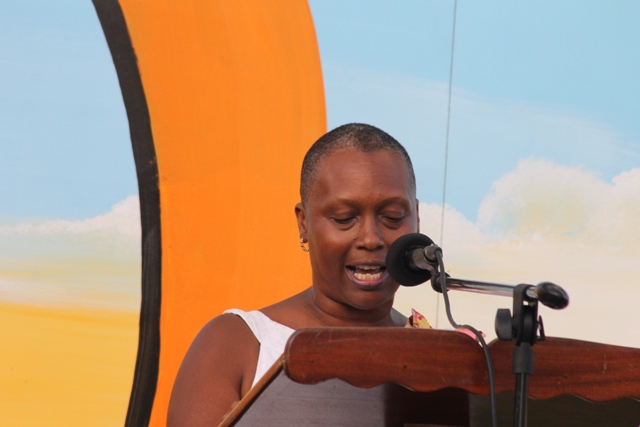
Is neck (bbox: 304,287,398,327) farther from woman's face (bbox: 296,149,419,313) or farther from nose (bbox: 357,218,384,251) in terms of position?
nose (bbox: 357,218,384,251)

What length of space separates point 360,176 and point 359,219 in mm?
101

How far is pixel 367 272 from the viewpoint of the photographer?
1.92 metres

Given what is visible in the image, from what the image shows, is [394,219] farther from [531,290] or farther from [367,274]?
[531,290]

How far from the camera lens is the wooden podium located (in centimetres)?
99

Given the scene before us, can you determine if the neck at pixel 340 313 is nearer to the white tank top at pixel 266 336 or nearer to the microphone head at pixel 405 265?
the white tank top at pixel 266 336

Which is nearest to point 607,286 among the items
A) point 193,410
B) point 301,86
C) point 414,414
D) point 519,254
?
point 519,254

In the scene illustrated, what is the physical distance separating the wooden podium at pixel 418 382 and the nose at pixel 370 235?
2.46 feet

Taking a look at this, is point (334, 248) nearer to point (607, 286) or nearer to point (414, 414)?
point (414, 414)

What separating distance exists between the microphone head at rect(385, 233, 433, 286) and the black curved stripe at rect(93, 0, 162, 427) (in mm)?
1162

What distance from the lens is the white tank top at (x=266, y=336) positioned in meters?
1.82

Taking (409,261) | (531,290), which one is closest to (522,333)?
(531,290)

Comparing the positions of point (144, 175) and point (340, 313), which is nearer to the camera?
point (340, 313)

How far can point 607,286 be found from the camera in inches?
112

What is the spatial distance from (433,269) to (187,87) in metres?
1.35
